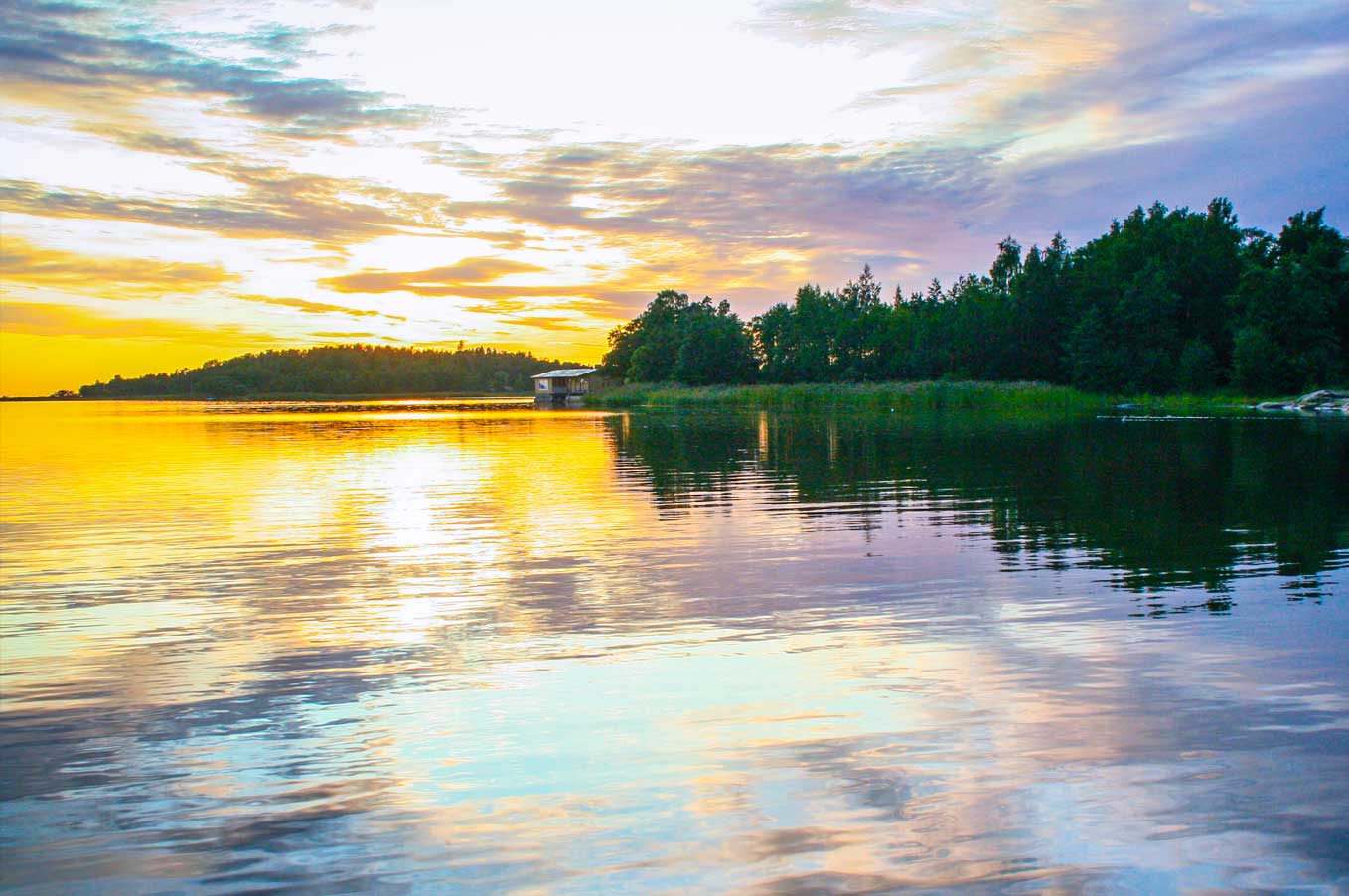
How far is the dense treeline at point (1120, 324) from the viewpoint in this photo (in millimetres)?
77062

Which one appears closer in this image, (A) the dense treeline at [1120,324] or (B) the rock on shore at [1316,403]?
(B) the rock on shore at [1316,403]

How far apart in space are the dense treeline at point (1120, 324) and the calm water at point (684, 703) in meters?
72.0

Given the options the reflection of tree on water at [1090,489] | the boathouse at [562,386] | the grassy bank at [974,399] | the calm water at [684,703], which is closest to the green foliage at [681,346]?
the boathouse at [562,386]

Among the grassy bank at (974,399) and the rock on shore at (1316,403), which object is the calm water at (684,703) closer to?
the rock on shore at (1316,403)

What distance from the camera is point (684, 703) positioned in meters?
7.20

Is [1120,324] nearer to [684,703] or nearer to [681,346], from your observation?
[681,346]

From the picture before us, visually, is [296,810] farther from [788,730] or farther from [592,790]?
[788,730]

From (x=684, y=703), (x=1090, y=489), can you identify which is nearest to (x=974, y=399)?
(x=1090, y=489)

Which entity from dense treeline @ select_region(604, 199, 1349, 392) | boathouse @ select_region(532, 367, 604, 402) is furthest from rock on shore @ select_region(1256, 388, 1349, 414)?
boathouse @ select_region(532, 367, 604, 402)

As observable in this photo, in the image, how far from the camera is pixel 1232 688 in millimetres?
7355

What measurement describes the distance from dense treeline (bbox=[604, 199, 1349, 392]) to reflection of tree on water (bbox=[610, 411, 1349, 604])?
Result: 40011 millimetres

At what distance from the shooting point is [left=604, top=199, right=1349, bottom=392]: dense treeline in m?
77.1

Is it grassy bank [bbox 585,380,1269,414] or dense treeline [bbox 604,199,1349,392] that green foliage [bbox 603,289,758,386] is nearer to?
dense treeline [bbox 604,199,1349,392]

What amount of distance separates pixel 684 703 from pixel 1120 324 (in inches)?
3675
